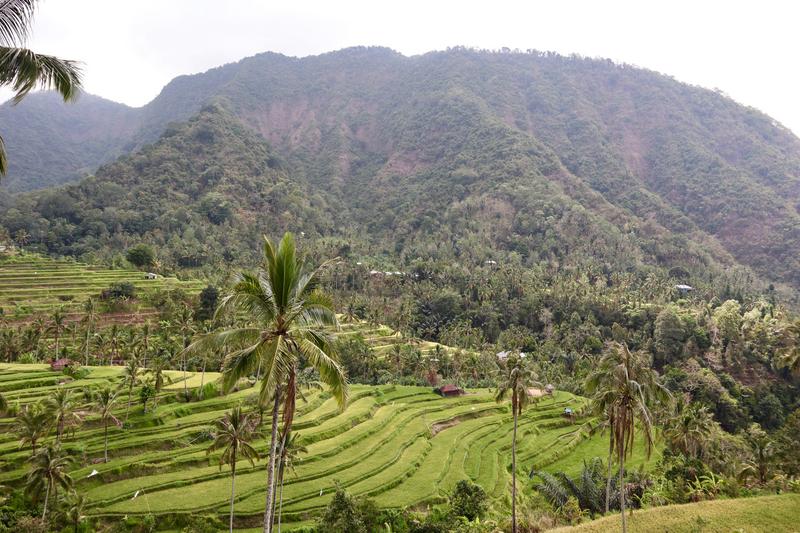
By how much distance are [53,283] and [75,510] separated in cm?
6365

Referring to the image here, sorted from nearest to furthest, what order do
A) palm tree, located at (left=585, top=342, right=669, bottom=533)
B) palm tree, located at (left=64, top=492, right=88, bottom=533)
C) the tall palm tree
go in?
palm tree, located at (left=585, top=342, right=669, bottom=533) → palm tree, located at (left=64, top=492, right=88, bottom=533) → the tall palm tree

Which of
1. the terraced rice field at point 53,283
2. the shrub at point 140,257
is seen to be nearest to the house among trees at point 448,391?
the terraced rice field at point 53,283

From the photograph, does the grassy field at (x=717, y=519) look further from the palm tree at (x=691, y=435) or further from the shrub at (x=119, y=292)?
the shrub at (x=119, y=292)

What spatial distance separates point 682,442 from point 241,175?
148 meters

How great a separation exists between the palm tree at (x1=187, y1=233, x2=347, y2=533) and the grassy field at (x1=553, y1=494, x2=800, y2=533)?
14009 mm

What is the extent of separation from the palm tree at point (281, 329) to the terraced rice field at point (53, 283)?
69171 millimetres

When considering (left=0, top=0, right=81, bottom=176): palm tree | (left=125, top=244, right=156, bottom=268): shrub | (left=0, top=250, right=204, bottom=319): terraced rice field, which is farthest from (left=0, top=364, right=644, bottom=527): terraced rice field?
(left=125, top=244, right=156, bottom=268): shrub

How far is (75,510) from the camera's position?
24609 mm

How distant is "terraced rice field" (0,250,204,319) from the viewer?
222 feet

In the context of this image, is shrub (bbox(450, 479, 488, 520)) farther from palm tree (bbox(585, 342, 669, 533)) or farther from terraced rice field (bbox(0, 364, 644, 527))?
palm tree (bbox(585, 342, 669, 533))

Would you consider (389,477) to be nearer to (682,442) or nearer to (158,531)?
(158,531)

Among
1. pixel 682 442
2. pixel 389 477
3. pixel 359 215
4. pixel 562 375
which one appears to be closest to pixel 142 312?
pixel 389 477

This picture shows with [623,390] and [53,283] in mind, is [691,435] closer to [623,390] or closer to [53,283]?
[623,390]

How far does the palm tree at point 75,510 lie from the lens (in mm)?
24578
